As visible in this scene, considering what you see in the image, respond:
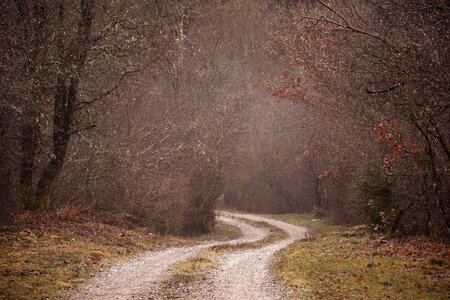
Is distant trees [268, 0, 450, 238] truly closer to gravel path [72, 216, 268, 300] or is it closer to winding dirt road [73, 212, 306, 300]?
winding dirt road [73, 212, 306, 300]

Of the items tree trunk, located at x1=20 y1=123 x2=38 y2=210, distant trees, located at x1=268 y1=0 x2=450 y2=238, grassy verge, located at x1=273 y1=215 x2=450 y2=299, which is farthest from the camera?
tree trunk, located at x1=20 y1=123 x2=38 y2=210

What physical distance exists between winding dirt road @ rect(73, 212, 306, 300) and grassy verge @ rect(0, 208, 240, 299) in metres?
0.62

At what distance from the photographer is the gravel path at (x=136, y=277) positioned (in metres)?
10.9

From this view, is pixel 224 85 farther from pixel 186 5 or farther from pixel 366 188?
pixel 366 188

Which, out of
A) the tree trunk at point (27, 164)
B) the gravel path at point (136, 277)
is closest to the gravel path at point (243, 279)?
the gravel path at point (136, 277)

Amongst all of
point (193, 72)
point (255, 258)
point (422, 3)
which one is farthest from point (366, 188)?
point (193, 72)

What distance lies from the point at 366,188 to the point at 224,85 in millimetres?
18594

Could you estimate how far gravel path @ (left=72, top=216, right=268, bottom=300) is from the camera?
1088 centimetres

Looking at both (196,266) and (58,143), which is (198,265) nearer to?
(196,266)

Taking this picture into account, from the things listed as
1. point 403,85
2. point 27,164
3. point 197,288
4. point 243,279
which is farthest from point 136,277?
point 403,85

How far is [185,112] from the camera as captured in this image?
101 ft

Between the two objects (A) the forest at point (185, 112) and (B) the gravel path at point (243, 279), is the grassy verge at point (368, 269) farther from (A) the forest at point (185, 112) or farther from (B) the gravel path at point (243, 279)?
(A) the forest at point (185, 112)

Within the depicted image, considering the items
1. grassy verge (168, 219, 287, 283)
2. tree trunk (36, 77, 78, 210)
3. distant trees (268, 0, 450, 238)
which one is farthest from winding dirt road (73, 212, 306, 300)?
tree trunk (36, 77, 78, 210)

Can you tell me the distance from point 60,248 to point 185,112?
16.8 metres
